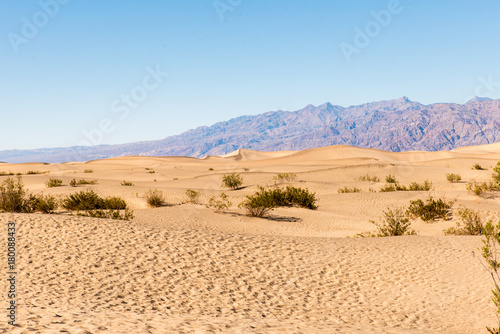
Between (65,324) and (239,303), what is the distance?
273 cm

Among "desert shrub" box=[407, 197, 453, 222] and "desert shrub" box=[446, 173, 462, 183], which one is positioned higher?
"desert shrub" box=[446, 173, 462, 183]

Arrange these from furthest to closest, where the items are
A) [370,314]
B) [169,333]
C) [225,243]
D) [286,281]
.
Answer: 1. [225,243]
2. [286,281]
3. [370,314]
4. [169,333]

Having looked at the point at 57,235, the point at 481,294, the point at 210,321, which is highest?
the point at 57,235

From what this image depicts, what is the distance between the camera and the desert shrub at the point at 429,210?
15.6m

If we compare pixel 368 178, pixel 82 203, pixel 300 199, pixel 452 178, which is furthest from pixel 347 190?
pixel 82 203

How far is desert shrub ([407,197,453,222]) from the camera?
A: 15.6m

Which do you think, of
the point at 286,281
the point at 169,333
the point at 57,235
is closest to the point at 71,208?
the point at 57,235

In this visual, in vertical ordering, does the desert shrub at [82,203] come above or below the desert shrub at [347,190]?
above

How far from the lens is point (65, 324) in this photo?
488 cm

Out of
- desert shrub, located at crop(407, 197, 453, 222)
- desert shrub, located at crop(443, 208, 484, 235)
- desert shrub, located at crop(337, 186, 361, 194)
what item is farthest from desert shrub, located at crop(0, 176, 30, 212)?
desert shrub, located at crop(337, 186, 361, 194)

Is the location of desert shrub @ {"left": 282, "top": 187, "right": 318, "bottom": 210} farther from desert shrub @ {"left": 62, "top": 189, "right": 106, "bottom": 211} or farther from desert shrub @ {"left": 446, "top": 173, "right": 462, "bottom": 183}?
desert shrub @ {"left": 446, "top": 173, "right": 462, "bottom": 183}

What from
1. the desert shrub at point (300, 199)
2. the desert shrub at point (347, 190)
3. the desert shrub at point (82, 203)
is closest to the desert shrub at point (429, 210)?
the desert shrub at point (300, 199)

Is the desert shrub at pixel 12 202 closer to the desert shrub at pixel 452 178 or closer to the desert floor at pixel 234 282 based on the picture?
the desert floor at pixel 234 282

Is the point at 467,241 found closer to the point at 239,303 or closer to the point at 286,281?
the point at 286,281
